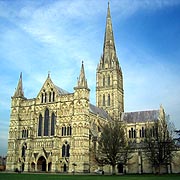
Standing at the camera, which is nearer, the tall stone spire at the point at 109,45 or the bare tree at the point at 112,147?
the bare tree at the point at 112,147

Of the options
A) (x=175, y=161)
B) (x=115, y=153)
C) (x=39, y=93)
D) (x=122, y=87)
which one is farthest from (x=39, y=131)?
(x=122, y=87)

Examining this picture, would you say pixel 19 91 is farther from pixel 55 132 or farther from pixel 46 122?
pixel 55 132

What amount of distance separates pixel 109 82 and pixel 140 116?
53.5 feet

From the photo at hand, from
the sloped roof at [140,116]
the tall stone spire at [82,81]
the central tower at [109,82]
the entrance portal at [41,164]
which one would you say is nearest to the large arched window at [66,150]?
the entrance portal at [41,164]

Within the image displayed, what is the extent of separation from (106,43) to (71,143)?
4880 centimetres

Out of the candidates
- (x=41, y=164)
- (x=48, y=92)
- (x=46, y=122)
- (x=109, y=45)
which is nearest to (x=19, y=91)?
(x=48, y=92)

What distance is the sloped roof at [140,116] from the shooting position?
303 feet

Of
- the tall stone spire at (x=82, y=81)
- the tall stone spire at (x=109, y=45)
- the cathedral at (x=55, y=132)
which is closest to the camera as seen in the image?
the cathedral at (x=55, y=132)

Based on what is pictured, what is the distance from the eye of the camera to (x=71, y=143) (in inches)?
2729

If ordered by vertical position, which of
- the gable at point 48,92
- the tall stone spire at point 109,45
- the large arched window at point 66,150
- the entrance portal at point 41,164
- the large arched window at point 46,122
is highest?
the tall stone spire at point 109,45

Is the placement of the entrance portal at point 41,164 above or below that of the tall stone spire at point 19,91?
below

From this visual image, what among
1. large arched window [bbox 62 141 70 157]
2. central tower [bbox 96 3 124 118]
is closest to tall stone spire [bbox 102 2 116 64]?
central tower [bbox 96 3 124 118]

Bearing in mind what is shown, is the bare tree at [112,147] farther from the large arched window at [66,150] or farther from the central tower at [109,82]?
the central tower at [109,82]

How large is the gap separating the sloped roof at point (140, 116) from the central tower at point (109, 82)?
9.84 feet
